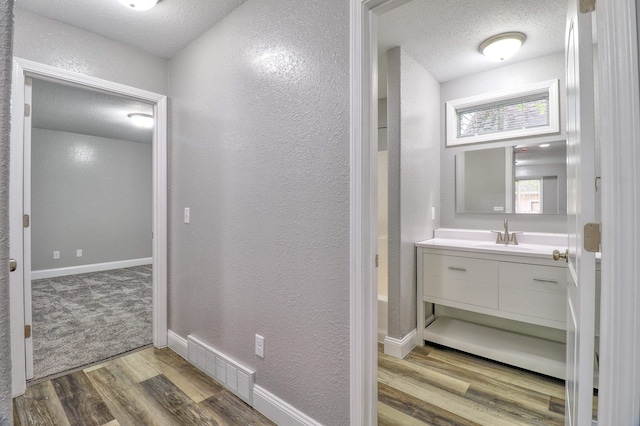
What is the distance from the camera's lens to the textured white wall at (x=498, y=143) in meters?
2.46

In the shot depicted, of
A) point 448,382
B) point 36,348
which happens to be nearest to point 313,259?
point 448,382

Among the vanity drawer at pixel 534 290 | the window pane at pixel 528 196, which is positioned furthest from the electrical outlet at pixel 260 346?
the window pane at pixel 528 196

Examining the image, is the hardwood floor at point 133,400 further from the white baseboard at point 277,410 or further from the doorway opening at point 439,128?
the doorway opening at point 439,128

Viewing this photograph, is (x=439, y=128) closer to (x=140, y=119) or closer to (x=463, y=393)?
(x=463, y=393)

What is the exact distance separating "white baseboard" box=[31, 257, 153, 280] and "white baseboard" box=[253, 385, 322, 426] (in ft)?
17.0

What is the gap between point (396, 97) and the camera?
2424mm

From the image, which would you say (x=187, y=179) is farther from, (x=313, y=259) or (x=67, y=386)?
(x=67, y=386)

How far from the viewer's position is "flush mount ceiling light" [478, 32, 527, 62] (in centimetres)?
221

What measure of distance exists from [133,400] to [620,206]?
2.48m

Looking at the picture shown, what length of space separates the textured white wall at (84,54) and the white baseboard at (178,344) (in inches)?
81.6

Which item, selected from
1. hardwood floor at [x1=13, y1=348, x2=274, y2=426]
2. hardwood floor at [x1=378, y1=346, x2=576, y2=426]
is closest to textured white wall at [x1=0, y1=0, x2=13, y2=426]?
hardwood floor at [x1=13, y1=348, x2=274, y2=426]

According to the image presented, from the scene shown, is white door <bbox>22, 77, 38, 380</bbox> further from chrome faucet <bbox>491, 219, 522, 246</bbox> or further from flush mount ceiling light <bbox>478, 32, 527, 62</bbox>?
chrome faucet <bbox>491, 219, 522, 246</bbox>

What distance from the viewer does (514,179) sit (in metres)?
2.65

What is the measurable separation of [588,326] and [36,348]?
11.8ft
